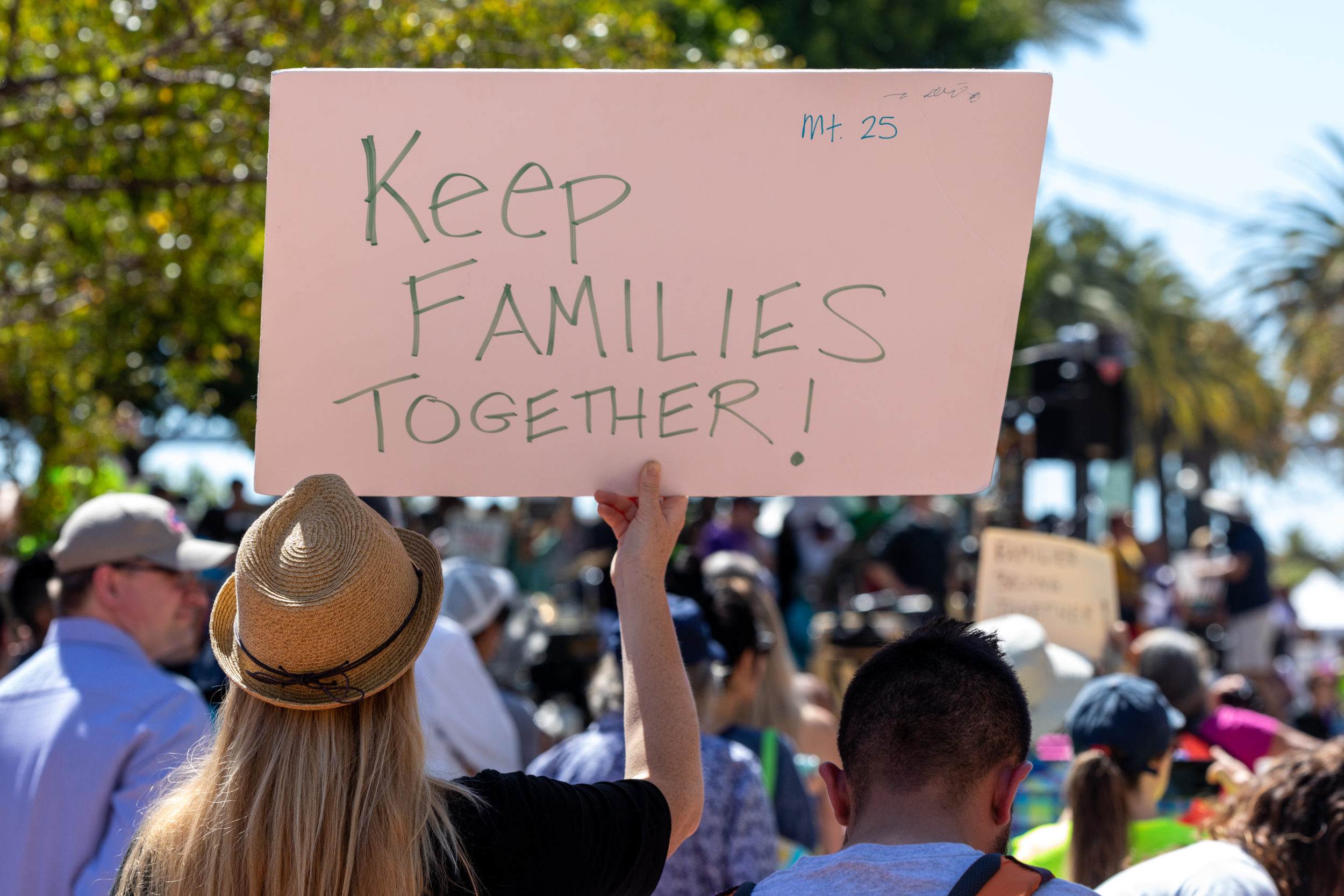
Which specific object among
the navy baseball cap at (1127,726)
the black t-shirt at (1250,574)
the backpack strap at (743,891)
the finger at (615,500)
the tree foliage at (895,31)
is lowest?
the black t-shirt at (1250,574)

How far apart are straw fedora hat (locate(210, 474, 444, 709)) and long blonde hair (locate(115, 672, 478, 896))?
0.05 meters

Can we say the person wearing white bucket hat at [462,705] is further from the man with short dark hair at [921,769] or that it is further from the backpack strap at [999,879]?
the backpack strap at [999,879]

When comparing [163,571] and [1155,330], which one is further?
[1155,330]

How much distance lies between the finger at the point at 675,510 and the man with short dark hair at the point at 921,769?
0.38m

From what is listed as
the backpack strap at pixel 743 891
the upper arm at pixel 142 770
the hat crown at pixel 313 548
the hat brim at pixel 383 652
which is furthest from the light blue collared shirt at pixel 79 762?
the backpack strap at pixel 743 891

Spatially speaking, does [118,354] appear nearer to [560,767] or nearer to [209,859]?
[560,767]

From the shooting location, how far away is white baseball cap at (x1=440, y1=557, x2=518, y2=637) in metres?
4.11

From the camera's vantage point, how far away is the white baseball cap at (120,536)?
283 centimetres

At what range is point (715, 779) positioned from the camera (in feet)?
9.18

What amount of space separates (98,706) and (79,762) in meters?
0.13

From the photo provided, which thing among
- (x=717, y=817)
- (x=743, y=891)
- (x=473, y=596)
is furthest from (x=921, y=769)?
(x=473, y=596)

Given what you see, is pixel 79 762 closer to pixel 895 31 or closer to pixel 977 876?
pixel 977 876

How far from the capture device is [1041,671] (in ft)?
12.2

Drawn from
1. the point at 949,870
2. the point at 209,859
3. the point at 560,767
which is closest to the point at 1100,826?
the point at 560,767
